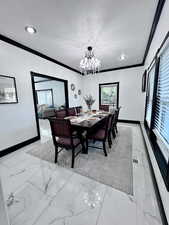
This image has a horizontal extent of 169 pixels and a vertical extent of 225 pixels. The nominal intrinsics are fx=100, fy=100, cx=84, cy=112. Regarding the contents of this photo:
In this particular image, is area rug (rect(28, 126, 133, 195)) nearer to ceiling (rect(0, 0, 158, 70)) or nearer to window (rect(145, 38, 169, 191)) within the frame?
window (rect(145, 38, 169, 191))

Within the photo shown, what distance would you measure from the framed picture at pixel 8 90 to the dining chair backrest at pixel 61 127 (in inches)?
53.7

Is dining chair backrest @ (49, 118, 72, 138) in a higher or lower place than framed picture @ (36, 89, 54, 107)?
lower

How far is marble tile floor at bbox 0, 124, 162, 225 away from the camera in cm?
109

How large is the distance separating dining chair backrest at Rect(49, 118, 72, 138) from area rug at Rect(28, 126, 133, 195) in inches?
25.3

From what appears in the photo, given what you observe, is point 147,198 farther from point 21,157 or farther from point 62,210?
point 21,157

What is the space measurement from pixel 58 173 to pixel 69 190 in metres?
0.41

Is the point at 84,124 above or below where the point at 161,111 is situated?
below

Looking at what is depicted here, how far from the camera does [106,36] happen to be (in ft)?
7.82

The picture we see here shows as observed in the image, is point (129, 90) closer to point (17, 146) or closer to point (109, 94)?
point (109, 94)

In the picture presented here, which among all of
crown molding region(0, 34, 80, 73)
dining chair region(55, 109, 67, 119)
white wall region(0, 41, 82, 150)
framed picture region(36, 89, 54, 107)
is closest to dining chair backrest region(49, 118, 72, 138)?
dining chair region(55, 109, 67, 119)

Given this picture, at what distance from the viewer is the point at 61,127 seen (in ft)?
6.01

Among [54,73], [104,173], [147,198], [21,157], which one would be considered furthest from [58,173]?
[54,73]

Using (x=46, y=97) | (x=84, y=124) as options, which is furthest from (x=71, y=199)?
(x=46, y=97)

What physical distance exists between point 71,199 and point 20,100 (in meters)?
2.50
